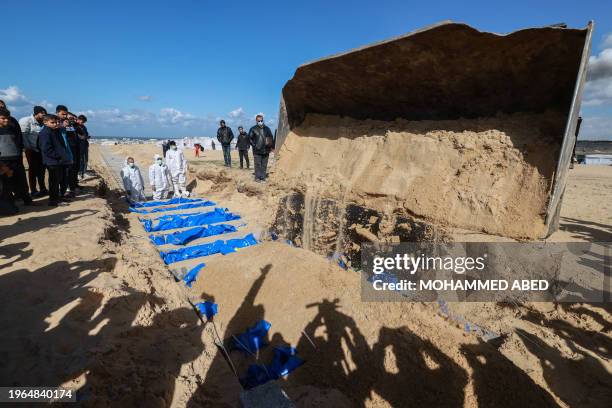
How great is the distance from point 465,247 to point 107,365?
3.11m

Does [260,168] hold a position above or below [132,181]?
above

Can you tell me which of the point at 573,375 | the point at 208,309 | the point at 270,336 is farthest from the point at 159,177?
the point at 573,375

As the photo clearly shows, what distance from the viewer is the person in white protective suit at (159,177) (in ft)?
27.9

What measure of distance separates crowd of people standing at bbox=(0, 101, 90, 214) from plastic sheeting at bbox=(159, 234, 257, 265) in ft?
9.16

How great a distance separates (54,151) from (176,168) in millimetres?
3567

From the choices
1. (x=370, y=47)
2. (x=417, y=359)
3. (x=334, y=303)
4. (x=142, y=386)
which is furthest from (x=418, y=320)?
(x=370, y=47)

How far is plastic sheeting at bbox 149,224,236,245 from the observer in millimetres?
5367

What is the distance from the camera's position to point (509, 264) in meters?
2.87

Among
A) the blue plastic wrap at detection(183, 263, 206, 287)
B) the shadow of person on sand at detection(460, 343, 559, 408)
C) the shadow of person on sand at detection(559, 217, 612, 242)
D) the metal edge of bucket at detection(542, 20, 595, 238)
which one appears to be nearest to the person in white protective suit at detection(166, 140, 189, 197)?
the blue plastic wrap at detection(183, 263, 206, 287)

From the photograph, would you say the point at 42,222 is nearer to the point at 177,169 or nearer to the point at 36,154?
the point at 36,154

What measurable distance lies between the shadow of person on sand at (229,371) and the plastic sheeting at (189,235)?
2.54 metres

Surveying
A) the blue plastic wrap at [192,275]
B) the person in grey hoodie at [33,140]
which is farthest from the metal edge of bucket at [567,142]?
the person in grey hoodie at [33,140]

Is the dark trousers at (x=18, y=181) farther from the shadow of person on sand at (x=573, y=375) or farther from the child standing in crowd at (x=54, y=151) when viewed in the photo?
the shadow of person on sand at (x=573, y=375)

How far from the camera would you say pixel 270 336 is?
2.92 metres
